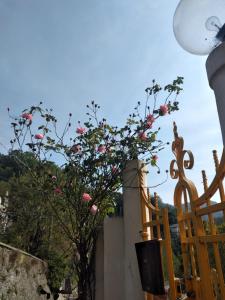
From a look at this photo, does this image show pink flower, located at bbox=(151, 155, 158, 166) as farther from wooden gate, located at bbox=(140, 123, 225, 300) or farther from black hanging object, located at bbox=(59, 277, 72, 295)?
black hanging object, located at bbox=(59, 277, 72, 295)

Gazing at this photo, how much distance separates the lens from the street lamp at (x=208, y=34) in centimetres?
154

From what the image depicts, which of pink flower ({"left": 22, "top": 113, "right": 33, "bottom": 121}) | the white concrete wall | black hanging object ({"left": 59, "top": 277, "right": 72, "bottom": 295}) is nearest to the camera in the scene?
the white concrete wall

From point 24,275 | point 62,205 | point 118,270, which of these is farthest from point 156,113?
point 24,275

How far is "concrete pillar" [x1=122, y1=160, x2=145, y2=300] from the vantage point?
326 cm

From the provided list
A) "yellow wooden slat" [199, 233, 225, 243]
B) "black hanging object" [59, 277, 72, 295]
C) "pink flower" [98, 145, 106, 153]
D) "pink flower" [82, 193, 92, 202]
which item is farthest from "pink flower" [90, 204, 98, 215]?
"black hanging object" [59, 277, 72, 295]

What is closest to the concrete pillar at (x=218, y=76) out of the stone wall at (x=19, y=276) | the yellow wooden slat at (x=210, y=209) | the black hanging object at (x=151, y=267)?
the yellow wooden slat at (x=210, y=209)

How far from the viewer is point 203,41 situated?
175 cm

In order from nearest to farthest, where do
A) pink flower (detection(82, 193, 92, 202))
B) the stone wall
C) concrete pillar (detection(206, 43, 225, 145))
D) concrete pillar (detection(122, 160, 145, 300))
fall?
concrete pillar (detection(206, 43, 225, 145)) < the stone wall < concrete pillar (detection(122, 160, 145, 300)) < pink flower (detection(82, 193, 92, 202))

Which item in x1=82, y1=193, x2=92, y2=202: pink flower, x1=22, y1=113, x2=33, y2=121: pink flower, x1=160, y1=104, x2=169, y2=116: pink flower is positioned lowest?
x1=82, y1=193, x2=92, y2=202: pink flower

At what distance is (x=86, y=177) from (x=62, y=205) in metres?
0.55

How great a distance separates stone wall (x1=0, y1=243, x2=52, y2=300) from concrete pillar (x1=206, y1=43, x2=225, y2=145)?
245 cm

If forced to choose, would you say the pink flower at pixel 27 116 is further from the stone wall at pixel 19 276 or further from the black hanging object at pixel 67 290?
the black hanging object at pixel 67 290

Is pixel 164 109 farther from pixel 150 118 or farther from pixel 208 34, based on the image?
pixel 208 34

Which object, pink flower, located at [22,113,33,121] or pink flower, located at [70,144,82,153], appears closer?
pink flower, located at [70,144,82,153]
